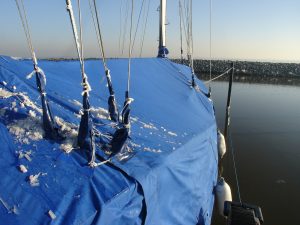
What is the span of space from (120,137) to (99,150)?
0.23 metres

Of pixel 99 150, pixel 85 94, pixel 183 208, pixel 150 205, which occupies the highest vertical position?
pixel 85 94

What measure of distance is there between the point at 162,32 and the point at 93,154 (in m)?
6.44

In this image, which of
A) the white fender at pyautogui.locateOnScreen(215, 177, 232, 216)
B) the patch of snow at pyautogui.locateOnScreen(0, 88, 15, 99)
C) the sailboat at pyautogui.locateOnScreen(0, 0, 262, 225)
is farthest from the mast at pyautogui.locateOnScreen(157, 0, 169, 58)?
the patch of snow at pyautogui.locateOnScreen(0, 88, 15, 99)

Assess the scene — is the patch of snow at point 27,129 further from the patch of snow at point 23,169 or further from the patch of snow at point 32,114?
the patch of snow at point 23,169


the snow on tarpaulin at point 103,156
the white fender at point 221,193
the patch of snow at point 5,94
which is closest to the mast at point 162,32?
the snow on tarpaulin at point 103,156

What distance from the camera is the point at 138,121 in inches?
160

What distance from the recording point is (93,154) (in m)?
2.81

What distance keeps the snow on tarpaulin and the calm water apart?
95.9 inches

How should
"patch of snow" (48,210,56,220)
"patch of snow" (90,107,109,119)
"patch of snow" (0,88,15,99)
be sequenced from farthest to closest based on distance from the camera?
"patch of snow" (90,107,109,119) < "patch of snow" (0,88,15,99) < "patch of snow" (48,210,56,220)

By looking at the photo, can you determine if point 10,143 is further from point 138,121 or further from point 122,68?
point 122,68

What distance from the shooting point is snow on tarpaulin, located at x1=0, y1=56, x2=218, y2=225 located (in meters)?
2.35

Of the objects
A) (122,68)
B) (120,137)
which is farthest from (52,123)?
(122,68)

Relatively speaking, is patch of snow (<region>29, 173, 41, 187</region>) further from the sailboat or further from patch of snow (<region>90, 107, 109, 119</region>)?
patch of snow (<region>90, 107, 109, 119</region>)

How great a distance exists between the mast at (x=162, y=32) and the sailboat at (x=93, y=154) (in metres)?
3.56
